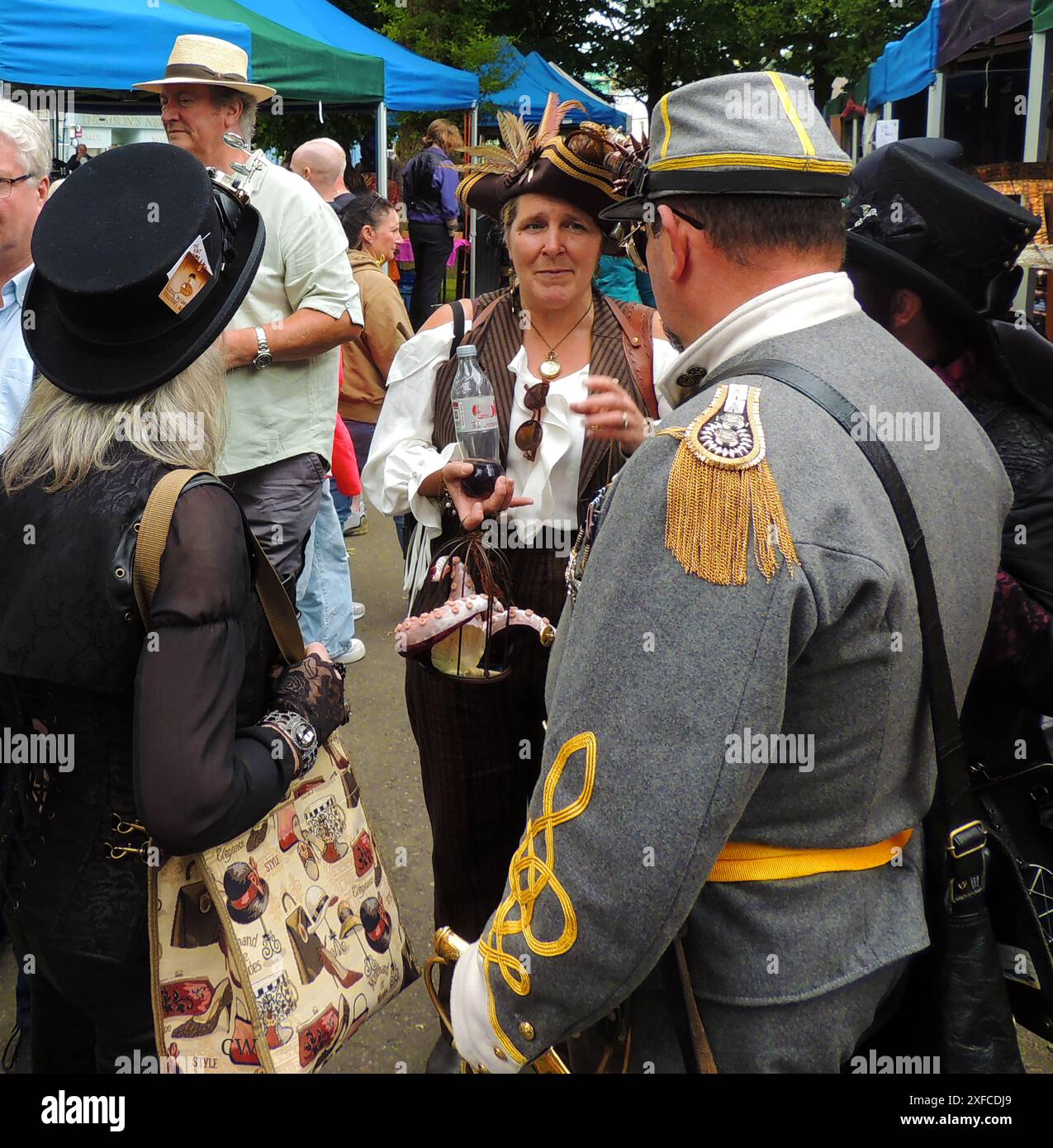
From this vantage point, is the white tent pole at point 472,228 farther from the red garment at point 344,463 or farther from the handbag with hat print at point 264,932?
the handbag with hat print at point 264,932

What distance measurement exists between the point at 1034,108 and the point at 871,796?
7.03 meters

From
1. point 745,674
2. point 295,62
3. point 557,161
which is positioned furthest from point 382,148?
point 745,674

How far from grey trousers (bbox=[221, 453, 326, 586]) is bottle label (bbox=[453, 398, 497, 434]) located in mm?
1422

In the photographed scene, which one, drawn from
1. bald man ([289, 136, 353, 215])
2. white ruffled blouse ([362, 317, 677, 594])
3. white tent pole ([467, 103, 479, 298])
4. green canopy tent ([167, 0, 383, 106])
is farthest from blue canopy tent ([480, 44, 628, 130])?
white ruffled blouse ([362, 317, 677, 594])

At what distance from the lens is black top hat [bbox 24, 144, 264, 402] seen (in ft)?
5.44

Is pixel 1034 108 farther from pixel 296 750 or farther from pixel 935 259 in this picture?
pixel 296 750

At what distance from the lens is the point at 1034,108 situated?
22.7 ft

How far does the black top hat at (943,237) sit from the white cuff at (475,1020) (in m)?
1.40

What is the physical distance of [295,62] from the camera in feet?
25.7

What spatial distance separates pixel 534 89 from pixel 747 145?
1820 cm

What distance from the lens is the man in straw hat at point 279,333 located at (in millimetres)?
3678

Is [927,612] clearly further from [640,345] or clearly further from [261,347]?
[261,347]

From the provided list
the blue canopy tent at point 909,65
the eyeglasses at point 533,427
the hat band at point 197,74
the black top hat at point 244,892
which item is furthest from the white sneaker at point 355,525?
the blue canopy tent at point 909,65
